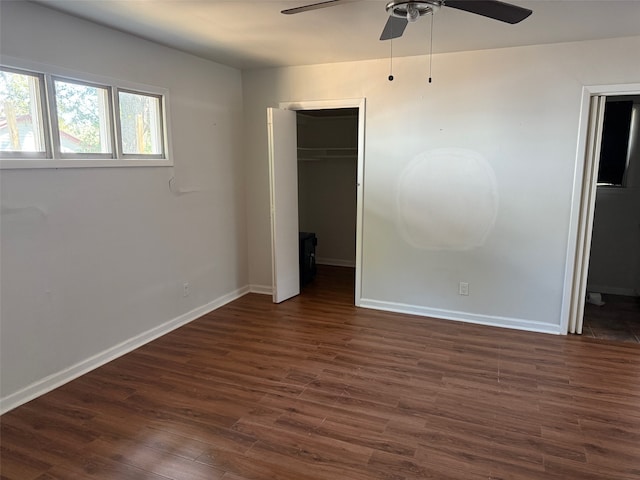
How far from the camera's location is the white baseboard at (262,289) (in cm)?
479

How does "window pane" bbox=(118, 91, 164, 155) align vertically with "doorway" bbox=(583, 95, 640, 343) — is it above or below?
above

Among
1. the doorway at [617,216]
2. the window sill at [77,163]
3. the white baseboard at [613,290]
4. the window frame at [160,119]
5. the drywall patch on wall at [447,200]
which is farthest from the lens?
the white baseboard at [613,290]

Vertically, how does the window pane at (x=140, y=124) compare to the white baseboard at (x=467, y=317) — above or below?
above

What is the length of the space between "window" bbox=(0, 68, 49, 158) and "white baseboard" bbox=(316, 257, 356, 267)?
13.5 ft

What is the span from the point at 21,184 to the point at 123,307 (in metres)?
1.18

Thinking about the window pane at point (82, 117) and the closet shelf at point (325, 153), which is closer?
the window pane at point (82, 117)

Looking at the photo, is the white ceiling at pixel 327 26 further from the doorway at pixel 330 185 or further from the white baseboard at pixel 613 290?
the white baseboard at pixel 613 290

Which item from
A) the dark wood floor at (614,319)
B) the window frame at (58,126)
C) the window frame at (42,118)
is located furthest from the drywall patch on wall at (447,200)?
the window frame at (42,118)

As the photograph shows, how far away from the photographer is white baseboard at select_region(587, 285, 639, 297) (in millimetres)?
4711

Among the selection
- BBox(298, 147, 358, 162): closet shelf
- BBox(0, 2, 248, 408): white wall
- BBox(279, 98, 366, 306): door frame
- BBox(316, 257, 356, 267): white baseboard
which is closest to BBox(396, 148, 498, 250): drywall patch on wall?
BBox(279, 98, 366, 306): door frame

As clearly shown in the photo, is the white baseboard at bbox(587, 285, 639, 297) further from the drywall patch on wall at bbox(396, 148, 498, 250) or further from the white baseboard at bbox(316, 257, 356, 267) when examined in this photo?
the white baseboard at bbox(316, 257, 356, 267)

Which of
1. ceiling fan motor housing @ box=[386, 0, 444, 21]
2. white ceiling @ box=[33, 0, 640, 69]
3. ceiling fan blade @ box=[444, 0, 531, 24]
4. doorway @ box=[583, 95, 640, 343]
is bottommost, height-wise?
doorway @ box=[583, 95, 640, 343]

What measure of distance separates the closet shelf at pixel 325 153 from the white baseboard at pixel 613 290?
331 centimetres

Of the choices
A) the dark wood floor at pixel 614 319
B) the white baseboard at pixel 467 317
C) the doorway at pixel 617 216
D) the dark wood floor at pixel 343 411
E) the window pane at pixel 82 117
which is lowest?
the dark wood floor at pixel 343 411
